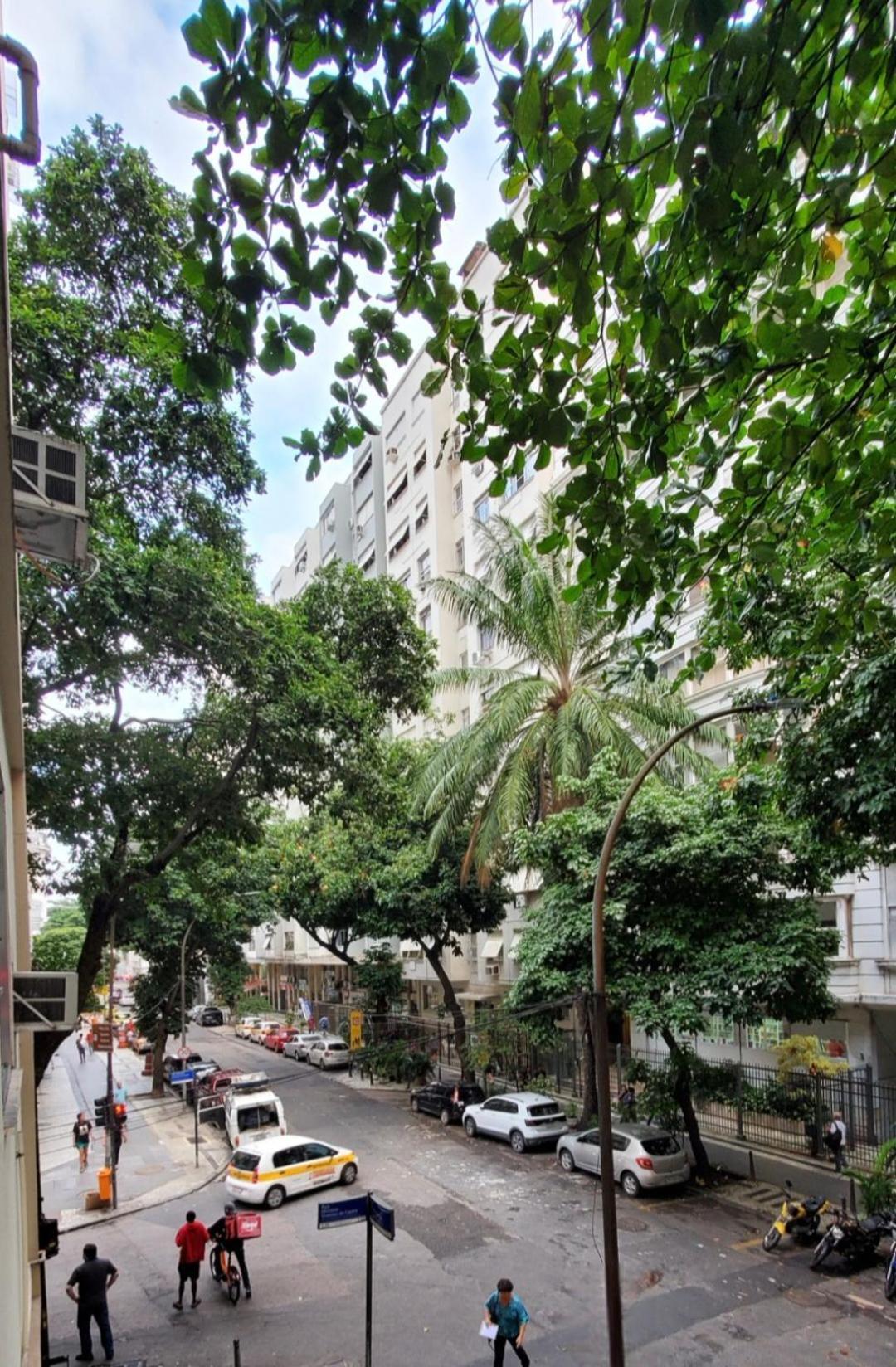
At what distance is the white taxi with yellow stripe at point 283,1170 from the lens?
16.8 m

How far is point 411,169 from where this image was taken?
12.4ft

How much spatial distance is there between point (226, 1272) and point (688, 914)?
30.0 ft

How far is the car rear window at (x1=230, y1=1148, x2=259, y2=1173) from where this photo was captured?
674 inches

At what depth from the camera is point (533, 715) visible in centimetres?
1975

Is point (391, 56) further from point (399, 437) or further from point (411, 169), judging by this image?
point (399, 437)

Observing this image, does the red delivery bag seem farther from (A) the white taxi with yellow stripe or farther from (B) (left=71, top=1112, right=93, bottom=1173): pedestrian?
(B) (left=71, top=1112, right=93, bottom=1173): pedestrian

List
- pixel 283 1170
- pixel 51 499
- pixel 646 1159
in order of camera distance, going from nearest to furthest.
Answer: pixel 51 499, pixel 646 1159, pixel 283 1170

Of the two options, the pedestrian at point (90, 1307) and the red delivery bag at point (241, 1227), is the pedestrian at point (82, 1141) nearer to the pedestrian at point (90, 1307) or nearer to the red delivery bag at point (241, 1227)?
the red delivery bag at point (241, 1227)

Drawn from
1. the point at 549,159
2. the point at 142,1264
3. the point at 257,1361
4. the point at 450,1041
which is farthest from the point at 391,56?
the point at 450,1041

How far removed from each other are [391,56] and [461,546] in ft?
123

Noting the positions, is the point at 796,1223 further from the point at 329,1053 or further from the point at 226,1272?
the point at 329,1053

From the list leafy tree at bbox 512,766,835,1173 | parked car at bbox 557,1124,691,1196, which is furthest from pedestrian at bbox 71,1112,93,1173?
parked car at bbox 557,1124,691,1196

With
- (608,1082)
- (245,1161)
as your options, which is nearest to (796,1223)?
(608,1082)

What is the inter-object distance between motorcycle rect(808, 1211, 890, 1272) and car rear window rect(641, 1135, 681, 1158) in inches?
153
